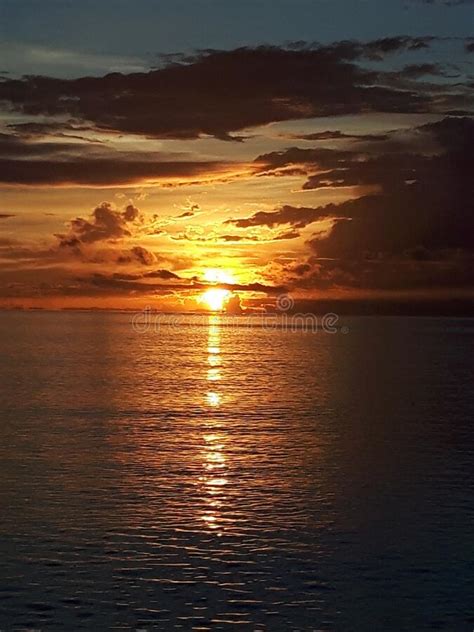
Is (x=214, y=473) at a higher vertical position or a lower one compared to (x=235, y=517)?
higher

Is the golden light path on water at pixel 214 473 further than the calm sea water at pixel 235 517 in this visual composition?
Yes

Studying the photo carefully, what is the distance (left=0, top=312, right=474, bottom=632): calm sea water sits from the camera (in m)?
22.9

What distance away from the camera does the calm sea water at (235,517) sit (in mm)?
22891

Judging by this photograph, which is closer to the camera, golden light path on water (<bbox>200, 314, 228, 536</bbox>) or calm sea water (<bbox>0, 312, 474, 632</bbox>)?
calm sea water (<bbox>0, 312, 474, 632</bbox>)

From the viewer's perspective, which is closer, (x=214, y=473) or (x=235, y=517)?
(x=235, y=517)

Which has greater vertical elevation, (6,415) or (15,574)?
(6,415)

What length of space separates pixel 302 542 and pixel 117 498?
867 centimetres

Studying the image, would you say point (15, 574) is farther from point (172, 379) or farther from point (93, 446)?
point (172, 379)

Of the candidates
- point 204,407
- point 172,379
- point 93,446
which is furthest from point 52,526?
point 172,379

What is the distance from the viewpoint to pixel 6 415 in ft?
201

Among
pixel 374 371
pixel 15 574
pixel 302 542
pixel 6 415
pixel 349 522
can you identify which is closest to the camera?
pixel 15 574

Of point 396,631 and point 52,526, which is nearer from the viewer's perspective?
point 396,631

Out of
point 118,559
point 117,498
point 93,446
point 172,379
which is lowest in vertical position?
point 118,559

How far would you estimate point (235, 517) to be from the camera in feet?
105
